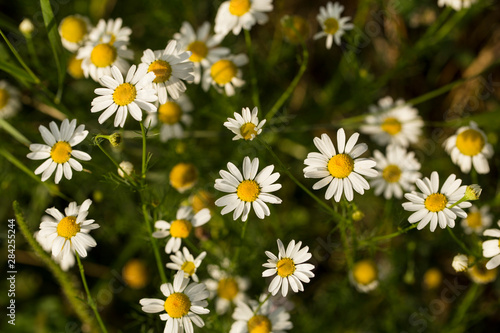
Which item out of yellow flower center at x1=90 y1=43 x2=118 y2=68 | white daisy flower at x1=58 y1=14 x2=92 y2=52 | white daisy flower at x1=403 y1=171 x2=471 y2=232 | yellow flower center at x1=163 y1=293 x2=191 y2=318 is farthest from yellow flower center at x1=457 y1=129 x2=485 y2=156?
white daisy flower at x1=58 y1=14 x2=92 y2=52

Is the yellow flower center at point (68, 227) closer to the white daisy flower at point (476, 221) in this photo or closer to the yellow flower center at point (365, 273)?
the yellow flower center at point (365, 273)

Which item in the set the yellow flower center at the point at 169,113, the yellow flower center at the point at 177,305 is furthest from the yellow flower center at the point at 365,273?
the yellow flower center at the point at 169,113

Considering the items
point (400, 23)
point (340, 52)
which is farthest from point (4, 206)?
point (400, 23)

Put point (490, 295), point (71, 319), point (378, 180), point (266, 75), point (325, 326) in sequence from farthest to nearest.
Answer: point (266, 75)
point (490, 295)
point (71, 319)
point (325, 326)
point (378, 180)

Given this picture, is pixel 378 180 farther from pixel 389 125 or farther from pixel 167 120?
pixel 167 120

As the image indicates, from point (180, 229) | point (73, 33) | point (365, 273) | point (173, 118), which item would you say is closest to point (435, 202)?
point (365, 273)

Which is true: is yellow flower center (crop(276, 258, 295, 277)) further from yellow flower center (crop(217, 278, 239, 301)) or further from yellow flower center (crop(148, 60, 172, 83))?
yellow flower center (crop(148, 60, 172, 83))
